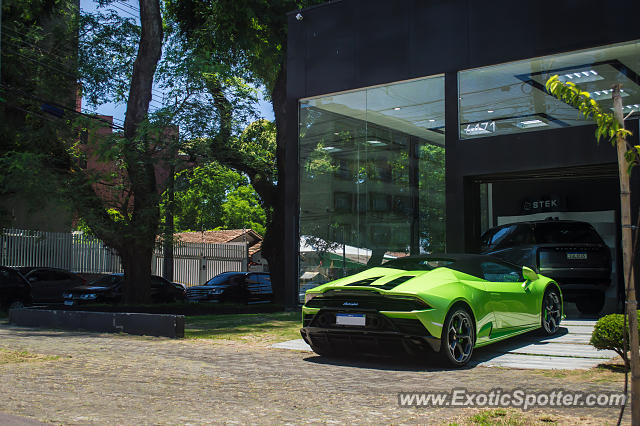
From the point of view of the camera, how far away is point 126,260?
62.2 feet

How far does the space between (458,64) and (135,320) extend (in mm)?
8582

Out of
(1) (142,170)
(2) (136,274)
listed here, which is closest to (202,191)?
(1) (142,170)

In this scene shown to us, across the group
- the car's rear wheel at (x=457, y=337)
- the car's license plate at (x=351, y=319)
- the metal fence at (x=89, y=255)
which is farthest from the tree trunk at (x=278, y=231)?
the car's rear wheel at (x=457, y=337)

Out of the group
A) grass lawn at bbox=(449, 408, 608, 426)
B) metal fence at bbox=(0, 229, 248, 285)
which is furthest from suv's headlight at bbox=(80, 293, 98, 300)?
grass lawn at bbox=(449, 408, 608, 426)

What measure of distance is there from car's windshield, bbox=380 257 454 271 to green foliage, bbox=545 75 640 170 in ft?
11.9

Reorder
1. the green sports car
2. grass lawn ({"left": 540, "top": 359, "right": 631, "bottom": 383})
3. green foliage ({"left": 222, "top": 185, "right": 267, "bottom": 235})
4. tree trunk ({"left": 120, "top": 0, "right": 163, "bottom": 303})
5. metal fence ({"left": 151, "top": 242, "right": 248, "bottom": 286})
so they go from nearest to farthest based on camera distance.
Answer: grass lawn ({"left": 540, "top": 359, "right": 631, "bottom": 383}) < the green sports car < tree trunk ({"left": 120, "top": 0, "right": 163, "bottom": 303}) < metal fence ({"left": 151, "top": 242, "right": 248, "bottom": 286}) < green foliage ({"left": 222, "top": 185, "right": 267, "bottom": 235})

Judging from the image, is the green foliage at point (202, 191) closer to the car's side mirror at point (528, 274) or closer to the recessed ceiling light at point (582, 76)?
the recessed ceiling light at point (582, 76)

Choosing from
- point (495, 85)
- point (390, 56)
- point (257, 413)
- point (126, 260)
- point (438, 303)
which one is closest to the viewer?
point (257, 413)

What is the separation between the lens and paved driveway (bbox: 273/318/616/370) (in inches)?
272

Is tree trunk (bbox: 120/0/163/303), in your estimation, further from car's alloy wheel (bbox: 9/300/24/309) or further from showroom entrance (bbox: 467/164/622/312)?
showroom entrance (bbox: 467/164/622/312)

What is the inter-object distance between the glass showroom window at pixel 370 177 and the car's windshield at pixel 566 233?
232 centimetres

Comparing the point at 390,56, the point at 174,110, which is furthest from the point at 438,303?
the point at 174,110

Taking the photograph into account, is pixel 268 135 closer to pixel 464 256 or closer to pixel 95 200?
pixel 95 200

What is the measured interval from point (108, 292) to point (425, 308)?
1746 centimetres
